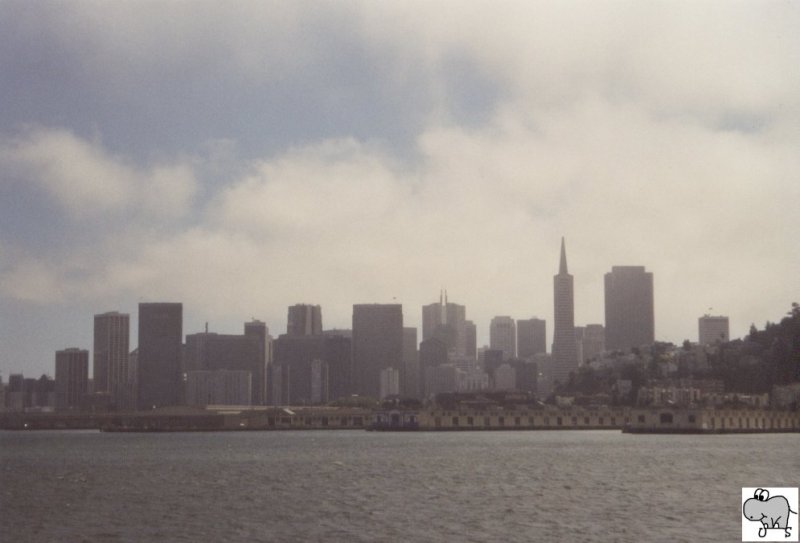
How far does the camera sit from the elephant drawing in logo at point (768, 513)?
197 feet

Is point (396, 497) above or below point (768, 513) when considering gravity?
below

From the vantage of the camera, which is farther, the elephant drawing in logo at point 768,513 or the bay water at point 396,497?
the bay water at point 396,497

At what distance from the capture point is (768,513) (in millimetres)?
65188

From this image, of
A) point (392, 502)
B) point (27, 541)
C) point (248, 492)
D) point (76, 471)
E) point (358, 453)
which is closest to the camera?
point (27, 541)

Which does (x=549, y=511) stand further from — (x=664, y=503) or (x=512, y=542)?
(x=512, y=542)

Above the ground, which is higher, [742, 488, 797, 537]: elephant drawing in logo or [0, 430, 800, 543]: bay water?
[742, 488, 797, 537]: elephant drawing in logo

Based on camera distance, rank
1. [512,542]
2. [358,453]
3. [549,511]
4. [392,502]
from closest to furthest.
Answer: [512,542]
[549,511]
[392,502]
[358,453]

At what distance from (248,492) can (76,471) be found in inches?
1772

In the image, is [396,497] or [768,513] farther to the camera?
[396,497]

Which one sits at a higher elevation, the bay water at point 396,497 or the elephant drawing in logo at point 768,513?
the elephant drawing in logo at point 768,513

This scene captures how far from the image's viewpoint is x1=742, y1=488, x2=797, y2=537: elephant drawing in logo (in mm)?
60138

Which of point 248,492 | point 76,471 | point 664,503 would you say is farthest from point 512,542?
point 76,471

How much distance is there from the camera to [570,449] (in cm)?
16700

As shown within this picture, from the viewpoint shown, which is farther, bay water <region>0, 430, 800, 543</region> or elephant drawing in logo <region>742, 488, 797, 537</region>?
bay water <region>0, 430, 800, 543</region>
